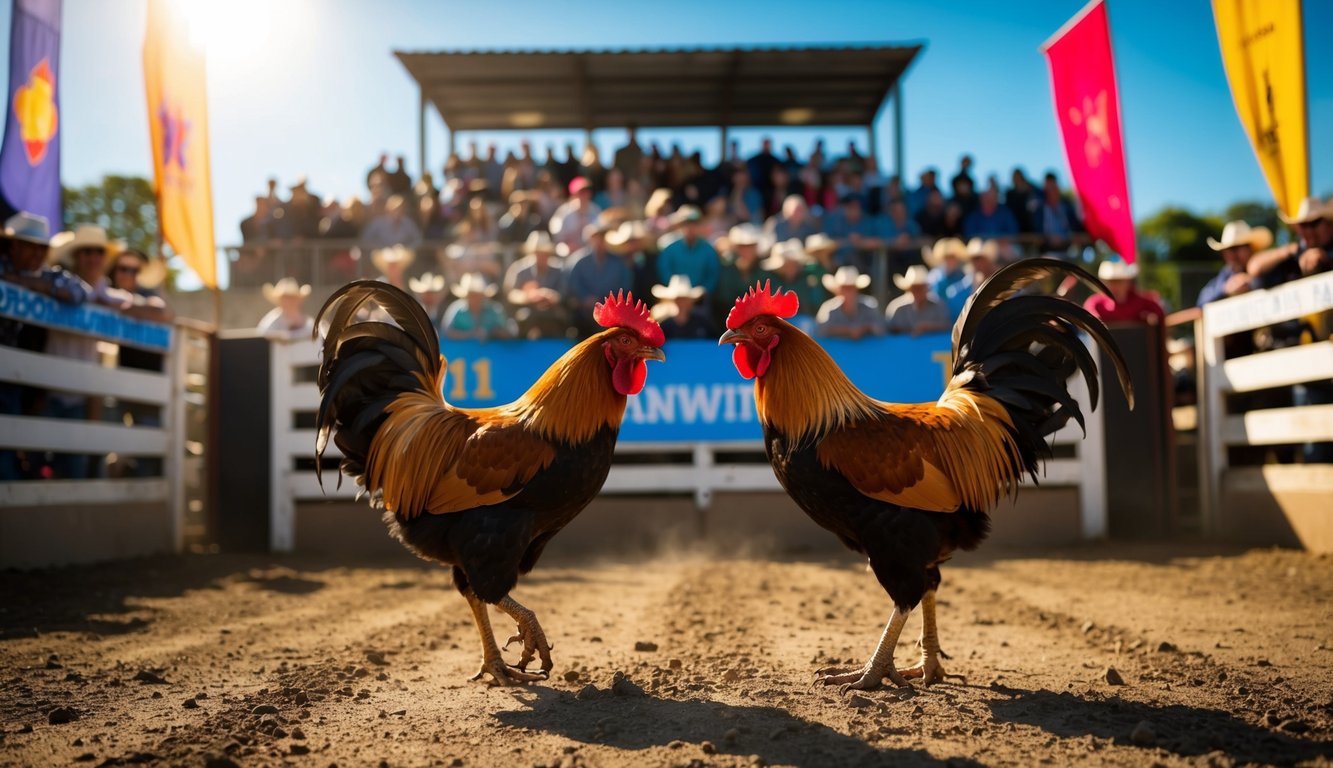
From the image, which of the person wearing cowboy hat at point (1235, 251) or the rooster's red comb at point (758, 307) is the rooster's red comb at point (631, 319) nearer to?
the rooster's red comb at point (758, 307)

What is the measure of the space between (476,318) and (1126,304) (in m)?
6.70

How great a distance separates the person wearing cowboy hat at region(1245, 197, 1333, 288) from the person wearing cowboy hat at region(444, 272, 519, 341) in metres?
7.05

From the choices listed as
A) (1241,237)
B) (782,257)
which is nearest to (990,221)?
(1241,237)

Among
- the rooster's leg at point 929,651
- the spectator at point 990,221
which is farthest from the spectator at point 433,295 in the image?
the spectator at point 990,221

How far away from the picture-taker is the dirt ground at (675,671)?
3125mm

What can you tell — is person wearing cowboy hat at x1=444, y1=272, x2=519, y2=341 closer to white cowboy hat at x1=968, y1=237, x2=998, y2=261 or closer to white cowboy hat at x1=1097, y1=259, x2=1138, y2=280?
white cowboy hat at x1=968, y1=237, x2=998, y2=261

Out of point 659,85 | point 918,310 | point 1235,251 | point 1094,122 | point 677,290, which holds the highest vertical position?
point 659,85

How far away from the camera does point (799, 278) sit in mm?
10672

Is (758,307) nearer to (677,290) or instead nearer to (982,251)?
(677,290)

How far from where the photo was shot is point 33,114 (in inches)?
339

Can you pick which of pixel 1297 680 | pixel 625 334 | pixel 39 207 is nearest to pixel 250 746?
pixel 625 334

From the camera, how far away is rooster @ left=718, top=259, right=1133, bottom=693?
3975mm

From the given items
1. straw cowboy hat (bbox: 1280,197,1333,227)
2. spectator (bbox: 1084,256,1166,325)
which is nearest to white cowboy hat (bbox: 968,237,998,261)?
spectator (bbox: 1084,256,1166,325)

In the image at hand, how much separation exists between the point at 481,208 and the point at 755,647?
966 centimetres
